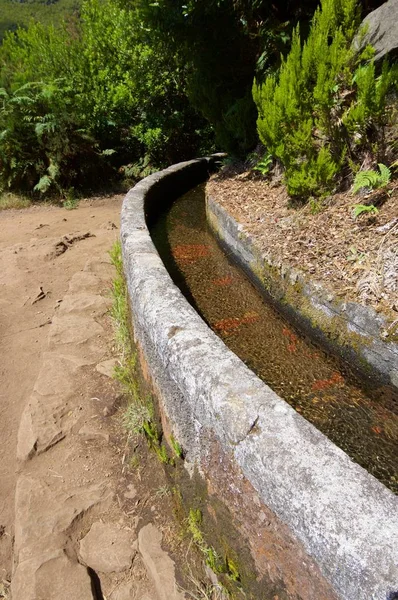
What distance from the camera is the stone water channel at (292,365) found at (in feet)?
7.04

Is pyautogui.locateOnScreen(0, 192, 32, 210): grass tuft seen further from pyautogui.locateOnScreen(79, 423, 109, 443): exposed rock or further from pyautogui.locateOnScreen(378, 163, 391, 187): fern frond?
pyautogui.locateOnScreen(378, 163, 391, 187): fern frond

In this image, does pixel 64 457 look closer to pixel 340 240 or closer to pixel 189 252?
pixel 340 240

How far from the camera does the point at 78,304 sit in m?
4.03

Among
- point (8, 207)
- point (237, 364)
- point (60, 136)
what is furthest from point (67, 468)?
point (60, 136)

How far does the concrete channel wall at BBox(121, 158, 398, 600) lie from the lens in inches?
42.1

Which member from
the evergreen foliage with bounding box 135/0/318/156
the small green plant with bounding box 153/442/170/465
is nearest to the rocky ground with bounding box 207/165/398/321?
the small green plant with bounding box 153/442/170/465

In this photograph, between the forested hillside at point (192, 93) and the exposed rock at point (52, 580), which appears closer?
the exposed rock at point (52, 580)

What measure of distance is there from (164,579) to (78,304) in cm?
279

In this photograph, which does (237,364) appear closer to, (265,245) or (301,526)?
(301,526)

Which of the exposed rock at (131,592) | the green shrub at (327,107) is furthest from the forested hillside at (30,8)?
the exposed rock at (131,592)

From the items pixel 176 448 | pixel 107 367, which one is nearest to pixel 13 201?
pixel 107 367

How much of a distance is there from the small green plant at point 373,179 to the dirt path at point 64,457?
2585mm

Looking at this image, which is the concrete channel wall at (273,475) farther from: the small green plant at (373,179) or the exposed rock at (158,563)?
the small green plant at (373,179)

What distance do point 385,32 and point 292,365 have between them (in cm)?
322
